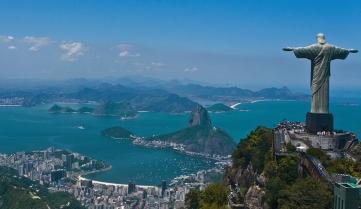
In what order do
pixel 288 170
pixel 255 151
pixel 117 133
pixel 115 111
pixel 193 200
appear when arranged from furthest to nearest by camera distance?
pixel 115 111 < pixel 117 133 < pixel 193 200 < pixel 255 151 < pixel 288 170

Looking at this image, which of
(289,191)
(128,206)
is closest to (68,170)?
(128,206)

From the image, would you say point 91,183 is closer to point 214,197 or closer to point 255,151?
point 255,151

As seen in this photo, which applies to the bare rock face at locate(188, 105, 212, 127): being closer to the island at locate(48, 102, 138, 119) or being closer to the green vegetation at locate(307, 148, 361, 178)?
the island at locate(48, 102, 138, 119)

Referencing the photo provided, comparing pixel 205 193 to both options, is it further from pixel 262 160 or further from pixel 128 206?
pixel 128 206

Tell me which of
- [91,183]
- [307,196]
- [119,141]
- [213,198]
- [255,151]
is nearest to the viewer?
[307,196]

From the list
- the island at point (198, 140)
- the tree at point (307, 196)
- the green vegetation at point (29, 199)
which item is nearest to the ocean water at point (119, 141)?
the island at point (198, 140)

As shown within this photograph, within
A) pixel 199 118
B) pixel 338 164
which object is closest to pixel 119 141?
pixel 199 118

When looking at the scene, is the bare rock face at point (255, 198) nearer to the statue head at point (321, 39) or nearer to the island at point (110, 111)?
the statue head at point (321, 39)
